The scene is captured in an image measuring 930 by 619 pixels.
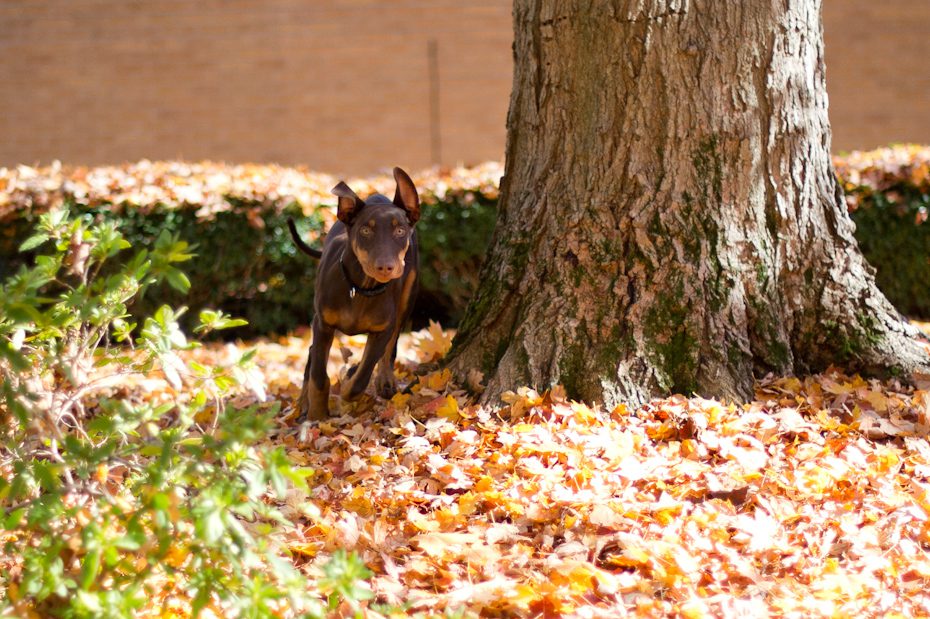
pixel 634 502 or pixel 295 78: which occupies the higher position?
pixel 295 78

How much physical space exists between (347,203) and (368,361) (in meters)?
0.83

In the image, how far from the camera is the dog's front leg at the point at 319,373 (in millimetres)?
4809

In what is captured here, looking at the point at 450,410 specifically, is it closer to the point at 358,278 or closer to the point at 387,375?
the point at 358,278

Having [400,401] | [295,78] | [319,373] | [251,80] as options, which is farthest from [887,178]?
[251,80]

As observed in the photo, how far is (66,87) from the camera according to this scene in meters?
14.4

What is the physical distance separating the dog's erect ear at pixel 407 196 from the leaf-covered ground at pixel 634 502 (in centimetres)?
88

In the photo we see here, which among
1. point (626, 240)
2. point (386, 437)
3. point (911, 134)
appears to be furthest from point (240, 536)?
point (911, 134)

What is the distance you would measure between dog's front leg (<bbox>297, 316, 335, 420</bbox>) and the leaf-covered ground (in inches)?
7.4

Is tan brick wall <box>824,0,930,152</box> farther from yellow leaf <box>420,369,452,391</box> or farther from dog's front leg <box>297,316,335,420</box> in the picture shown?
dog's front leg <box>297,316,335,420</box>

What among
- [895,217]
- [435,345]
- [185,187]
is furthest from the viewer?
[185,187]

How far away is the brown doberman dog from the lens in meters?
4.32

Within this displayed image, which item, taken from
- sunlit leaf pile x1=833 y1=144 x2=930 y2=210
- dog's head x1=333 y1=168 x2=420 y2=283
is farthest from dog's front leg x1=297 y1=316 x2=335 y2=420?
sunlit leaf pile x1=833 y1=144 x2=930 y2=210

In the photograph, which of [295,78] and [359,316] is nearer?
[359,316]

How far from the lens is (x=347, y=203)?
445 cm
